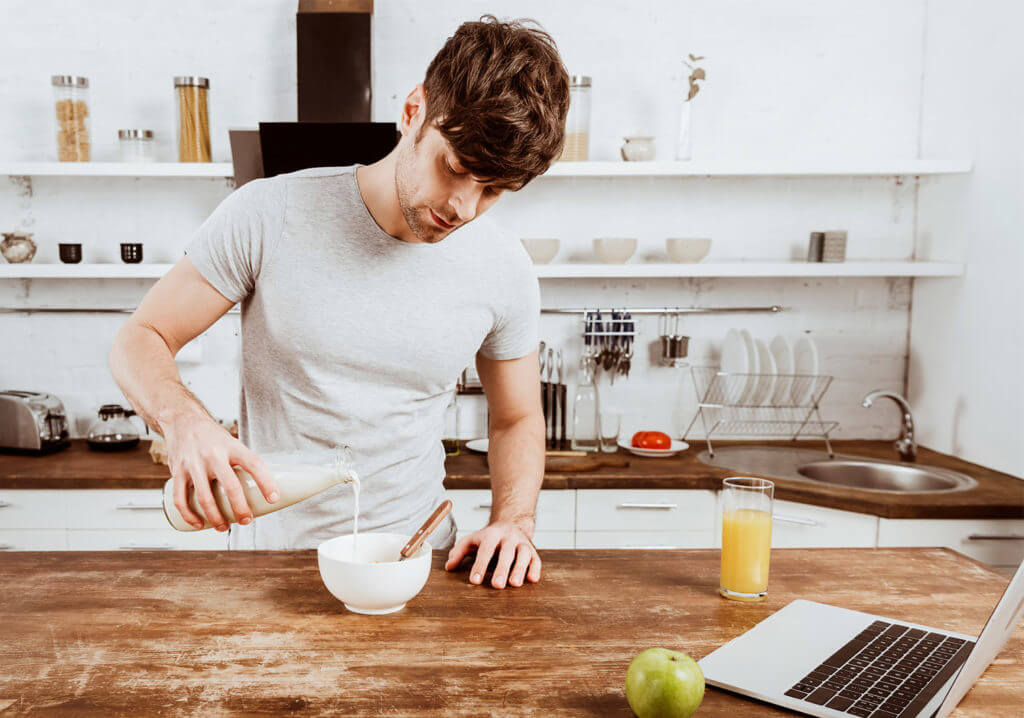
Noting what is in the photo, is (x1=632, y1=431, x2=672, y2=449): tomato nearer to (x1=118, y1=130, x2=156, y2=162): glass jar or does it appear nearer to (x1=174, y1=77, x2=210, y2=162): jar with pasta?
(x1=174, y1=77, x2=210, y2=162): jar with pasta

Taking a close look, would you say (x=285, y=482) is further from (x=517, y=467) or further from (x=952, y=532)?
(x=952, y=532)

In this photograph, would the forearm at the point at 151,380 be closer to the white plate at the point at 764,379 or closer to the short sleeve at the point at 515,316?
the short sleeve at the point at 515,316

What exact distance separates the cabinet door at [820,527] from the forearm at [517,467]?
3.53ft

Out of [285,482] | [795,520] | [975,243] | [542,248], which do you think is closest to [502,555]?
[285,482]

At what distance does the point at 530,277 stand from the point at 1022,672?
3.46 feet

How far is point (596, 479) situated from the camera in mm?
2643

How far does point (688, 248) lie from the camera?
302 centimetres

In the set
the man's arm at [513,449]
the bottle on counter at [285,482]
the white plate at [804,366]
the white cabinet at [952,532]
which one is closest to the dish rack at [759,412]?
the white plate at [804,366]

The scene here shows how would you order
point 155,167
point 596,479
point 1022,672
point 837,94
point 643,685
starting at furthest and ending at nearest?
point 837,94, point 155,167, point 596,479, point 1022,672, point 643,685

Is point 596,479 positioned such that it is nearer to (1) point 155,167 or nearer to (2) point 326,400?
(2) point 326,400

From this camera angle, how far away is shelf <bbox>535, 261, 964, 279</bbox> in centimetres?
295

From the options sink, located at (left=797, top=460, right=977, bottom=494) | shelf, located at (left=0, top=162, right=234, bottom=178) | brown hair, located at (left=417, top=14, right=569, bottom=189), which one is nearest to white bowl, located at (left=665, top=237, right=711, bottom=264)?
sink, located at (left=797, top=460, right=977, bottom=494)

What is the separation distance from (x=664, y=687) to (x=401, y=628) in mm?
391

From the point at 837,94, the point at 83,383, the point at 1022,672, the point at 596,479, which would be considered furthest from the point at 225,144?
the point at 1022,672
